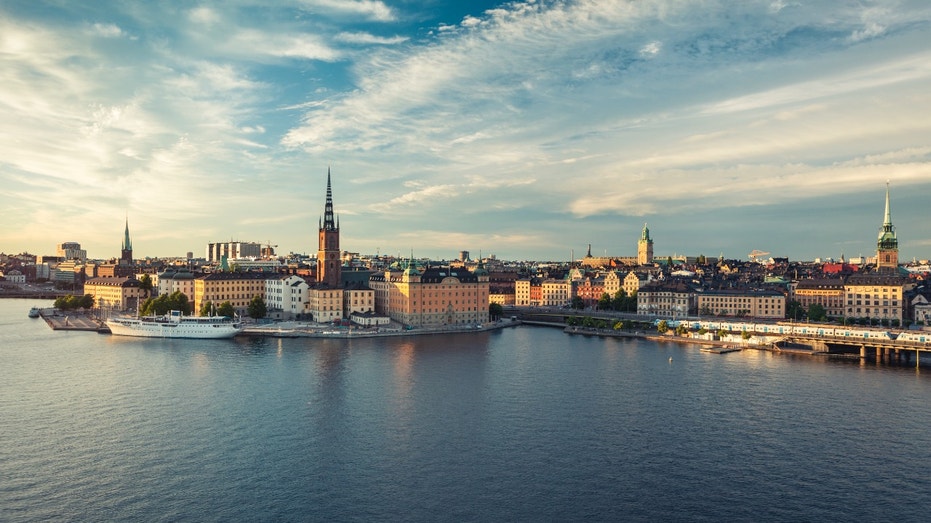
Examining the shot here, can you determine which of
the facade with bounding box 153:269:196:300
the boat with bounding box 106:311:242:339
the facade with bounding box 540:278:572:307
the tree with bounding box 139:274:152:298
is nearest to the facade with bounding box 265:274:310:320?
the boat with bounding box 106:311:242:339

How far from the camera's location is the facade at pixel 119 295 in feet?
278

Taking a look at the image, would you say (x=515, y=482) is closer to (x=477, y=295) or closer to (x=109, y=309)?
(x=477, y=295)

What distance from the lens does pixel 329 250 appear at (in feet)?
257

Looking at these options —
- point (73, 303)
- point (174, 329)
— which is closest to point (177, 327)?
point (174, 329)

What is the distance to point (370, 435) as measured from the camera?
93.7 ft

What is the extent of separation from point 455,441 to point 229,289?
5655cm

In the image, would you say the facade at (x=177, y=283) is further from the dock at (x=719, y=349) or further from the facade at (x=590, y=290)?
the dock at (x=719, y=349)

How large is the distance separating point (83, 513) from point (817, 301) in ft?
267

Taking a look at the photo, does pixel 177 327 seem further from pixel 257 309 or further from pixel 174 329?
pixel 257 309

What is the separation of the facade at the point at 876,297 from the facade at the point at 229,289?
213 ft

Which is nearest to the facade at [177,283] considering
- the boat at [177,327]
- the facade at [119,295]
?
the facade at [119,295]

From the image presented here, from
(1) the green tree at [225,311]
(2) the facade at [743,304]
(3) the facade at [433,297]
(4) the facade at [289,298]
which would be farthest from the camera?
(2) the facade at [743,304]

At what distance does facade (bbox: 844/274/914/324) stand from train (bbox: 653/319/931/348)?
58.1 ft

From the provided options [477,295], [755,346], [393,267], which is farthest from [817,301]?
[393,267]
